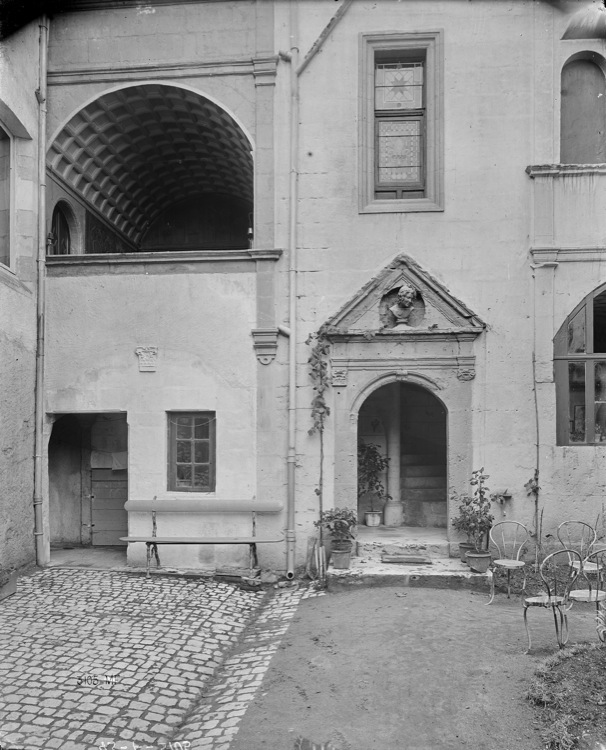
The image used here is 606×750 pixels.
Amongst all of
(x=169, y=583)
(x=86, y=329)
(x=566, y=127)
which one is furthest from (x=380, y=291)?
(x=169, y=583)

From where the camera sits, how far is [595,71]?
9.09 metres

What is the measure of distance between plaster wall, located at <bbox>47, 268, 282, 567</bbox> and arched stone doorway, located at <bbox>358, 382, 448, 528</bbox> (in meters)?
2.73

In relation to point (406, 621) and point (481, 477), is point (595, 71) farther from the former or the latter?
point (406, 621)

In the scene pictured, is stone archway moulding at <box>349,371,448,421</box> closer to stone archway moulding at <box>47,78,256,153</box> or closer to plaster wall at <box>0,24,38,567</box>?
stone archway moulding at <box>47,78,256,153</box>

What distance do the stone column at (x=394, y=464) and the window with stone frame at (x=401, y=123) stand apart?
3542mm

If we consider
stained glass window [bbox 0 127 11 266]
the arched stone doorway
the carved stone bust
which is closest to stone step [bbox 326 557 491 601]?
the arched stone doorway

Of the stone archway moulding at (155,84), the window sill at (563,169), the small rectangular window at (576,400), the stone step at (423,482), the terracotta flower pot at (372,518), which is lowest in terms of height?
the terracotta flower pot at (372,518)

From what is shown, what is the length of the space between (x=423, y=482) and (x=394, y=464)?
0.71 metres

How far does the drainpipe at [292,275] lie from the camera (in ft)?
28.7

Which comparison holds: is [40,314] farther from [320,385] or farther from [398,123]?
[398,123]

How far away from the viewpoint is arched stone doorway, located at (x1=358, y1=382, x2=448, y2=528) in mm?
10617

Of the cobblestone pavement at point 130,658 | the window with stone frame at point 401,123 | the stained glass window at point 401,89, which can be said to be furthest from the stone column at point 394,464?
the stained glass window at point 401,89

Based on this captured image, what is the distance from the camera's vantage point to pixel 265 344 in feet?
29.0

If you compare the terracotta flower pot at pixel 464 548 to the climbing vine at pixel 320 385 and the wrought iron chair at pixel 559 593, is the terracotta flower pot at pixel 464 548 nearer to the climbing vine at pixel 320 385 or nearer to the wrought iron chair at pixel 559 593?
the wrought iron chair at pixel 559 593
